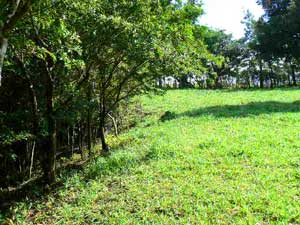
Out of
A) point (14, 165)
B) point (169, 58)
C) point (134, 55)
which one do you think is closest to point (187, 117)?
point (169, 58)

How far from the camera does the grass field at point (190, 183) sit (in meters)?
5.34

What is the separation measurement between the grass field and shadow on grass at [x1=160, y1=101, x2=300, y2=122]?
7.53ft

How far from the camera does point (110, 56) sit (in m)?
8.94

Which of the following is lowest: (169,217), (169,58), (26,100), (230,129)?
(169,217)

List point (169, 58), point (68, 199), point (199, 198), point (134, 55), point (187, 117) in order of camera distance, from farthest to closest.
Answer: point (187, 117) → point (169, 58) → point (134, 55) → point (68, 199) → point (199, 198)

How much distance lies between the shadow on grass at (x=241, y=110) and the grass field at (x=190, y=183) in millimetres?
2295

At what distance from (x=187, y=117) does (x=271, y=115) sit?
3.16 m

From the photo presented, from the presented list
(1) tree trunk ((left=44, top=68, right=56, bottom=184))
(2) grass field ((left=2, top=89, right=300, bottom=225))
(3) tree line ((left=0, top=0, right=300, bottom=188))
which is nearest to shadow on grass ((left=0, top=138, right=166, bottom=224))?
(2) grass field ((left=2, top=89, right=300, bottom=225))

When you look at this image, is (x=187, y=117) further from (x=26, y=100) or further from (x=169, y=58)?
(x=26, y=100)

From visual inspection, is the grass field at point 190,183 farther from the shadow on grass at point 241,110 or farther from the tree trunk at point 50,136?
the shadow on grass at point 241,110

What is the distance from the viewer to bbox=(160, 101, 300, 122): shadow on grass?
1331cm

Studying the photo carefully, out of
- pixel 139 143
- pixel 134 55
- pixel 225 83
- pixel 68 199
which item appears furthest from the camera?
pixel 225 83

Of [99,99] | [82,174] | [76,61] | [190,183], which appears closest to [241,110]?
[99,99]

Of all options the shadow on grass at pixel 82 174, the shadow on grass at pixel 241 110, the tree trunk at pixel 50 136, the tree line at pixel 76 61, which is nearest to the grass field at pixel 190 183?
the shadow on grass at pixel 82 174
